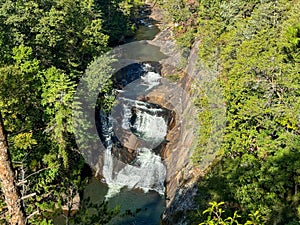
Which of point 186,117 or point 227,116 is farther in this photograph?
point 186,117

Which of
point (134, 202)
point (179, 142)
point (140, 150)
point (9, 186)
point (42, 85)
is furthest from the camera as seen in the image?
point (140, 150)

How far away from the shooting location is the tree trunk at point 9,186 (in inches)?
181

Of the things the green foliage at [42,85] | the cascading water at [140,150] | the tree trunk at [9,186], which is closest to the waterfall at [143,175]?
the cascading water at [140,150]

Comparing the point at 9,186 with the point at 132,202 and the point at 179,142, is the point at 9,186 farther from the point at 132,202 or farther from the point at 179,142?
the point at 179,142

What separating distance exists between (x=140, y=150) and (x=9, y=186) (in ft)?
61.0

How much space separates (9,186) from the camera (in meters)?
4.73

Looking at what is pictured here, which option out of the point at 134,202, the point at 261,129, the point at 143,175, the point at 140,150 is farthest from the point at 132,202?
the point at 261,129

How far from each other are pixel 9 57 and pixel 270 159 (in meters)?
16.1

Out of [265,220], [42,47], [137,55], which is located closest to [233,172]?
[265,220]

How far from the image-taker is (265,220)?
980 centimetres

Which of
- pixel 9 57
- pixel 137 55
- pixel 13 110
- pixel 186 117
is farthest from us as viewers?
pixel 137 55

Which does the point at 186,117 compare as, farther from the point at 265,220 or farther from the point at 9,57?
the point at 265,220

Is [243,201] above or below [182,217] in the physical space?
above

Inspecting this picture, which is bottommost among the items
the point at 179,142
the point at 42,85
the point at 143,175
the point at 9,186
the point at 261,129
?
the point at 143,175
